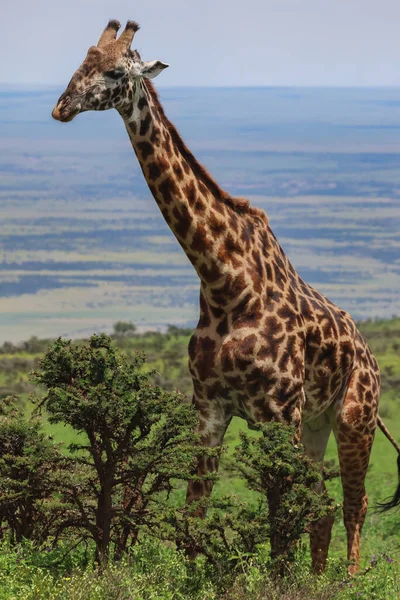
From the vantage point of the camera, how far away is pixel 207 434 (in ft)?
30.5

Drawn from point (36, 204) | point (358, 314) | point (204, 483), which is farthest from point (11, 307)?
point (204, 483)

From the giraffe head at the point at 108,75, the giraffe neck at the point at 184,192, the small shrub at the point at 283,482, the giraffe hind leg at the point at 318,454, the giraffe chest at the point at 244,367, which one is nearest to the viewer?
the giraffe head at the point at 108,75

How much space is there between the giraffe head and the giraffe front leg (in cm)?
224

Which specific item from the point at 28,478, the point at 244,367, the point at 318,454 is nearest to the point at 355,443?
the point at 318,454

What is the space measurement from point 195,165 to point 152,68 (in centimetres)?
84

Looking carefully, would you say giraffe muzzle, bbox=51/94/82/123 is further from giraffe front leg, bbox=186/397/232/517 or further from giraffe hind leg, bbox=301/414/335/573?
giraffe hind leg, bbox=301/414/335/573

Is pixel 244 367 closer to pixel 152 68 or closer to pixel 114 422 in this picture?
pixel 114 422

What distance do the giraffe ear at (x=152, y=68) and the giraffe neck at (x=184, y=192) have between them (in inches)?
4.5

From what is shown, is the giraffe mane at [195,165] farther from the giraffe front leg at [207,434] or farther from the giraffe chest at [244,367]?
the giraffe front leg at [207,434]

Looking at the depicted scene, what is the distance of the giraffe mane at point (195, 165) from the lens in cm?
907

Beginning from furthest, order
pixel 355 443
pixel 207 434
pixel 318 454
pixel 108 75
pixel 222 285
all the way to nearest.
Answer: pixel 318 454 → pixel 355 443 → pixel 207 434 → pixel 222 285 → pixel 108 75

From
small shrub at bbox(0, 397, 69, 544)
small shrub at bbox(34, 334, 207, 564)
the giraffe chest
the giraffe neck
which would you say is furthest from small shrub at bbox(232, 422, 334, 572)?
small shrub at bbox(0, 397, 69, 544)

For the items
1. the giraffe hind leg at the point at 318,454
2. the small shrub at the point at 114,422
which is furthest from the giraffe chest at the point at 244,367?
the giraffe hind leg at the point at 318,454

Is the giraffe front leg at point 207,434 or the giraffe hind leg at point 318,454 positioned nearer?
the giraffe front leg at point 207,434
